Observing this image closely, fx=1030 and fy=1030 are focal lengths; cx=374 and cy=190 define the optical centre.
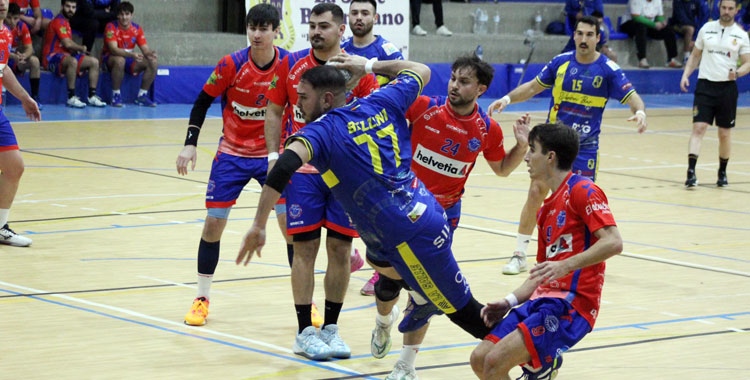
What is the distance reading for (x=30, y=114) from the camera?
8.98 metres

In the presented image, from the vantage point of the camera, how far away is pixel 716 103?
43.6ft

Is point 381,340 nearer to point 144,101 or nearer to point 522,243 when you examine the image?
point 522,243

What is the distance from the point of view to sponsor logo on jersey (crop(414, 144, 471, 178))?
6293 millimetres

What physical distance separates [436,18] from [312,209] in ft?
58.7


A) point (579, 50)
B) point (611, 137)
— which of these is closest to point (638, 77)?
point (611, 137)

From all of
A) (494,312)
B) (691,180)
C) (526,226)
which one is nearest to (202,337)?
(494,312)

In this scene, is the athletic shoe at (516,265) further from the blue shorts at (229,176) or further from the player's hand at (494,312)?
the player's hand at (494,312)

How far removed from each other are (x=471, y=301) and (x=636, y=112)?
3982mm

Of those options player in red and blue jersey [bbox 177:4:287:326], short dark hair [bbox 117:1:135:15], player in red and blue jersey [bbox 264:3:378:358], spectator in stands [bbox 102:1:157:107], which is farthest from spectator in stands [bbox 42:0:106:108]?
player in red and blue jersey [bbox 264:3:378:358]

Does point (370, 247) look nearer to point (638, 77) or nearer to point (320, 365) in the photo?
point (320, 365)

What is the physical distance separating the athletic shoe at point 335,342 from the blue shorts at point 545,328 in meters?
1.26

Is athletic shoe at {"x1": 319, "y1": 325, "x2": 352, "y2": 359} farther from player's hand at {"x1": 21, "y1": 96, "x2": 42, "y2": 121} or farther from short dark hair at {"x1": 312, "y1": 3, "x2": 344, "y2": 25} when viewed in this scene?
player's hand at {"x1": 21, "y1": 96, "x2": 42, "y2": 121}

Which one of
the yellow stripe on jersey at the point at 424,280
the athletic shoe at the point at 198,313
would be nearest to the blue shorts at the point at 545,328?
the yellow stripe on jersey at the point at 424,280

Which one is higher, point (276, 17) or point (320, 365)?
point (276, 17)
